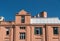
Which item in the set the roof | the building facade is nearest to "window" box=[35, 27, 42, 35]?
the building facade

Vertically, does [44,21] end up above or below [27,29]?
above

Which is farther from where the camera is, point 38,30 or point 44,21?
point 44,21

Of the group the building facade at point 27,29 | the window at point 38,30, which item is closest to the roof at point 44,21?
the building facade at point 27,29

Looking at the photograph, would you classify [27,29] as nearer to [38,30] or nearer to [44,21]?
[38,30]

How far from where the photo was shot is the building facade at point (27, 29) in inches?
2077

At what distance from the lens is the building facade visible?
173 feet

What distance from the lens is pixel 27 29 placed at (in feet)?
175

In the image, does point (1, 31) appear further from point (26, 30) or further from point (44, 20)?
point (44, 20)

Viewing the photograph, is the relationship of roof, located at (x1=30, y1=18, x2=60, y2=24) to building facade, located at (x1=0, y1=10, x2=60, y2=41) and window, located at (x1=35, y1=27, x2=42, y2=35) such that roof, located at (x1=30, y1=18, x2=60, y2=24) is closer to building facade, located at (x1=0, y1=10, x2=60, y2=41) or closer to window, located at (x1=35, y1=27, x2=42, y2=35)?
building facade, located at (x1=0, y1=10, x2=60, y2=41)

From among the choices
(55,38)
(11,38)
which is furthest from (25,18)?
(55,38)

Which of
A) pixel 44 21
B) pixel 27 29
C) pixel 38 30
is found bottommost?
pixel 38 30

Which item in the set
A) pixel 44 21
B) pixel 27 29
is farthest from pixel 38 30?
pixel 44 21

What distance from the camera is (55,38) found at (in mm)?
52438

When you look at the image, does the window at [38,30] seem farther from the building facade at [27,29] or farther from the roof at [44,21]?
the roof at [44,21]
